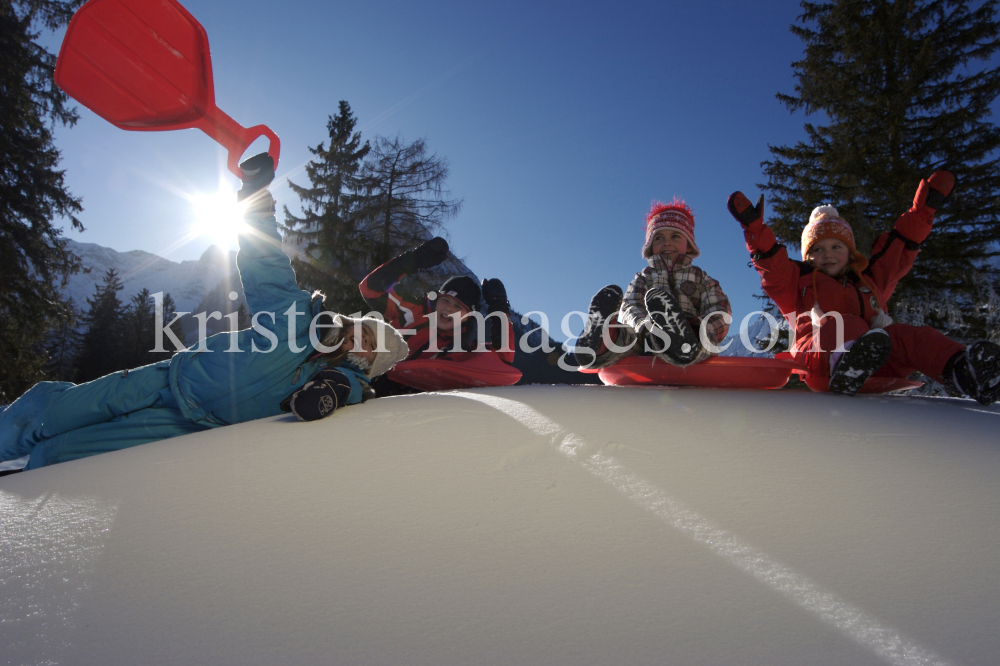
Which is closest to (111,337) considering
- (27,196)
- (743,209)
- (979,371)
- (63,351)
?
(63,351)

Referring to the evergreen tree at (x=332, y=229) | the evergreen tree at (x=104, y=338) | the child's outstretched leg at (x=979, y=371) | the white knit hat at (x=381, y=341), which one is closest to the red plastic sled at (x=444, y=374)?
the white knit hat at (x=381, y=341)

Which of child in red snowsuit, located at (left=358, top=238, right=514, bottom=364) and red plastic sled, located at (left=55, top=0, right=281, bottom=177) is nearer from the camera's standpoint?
red plastic sled, located at (left=55, top=0, right=281, bottom=177)

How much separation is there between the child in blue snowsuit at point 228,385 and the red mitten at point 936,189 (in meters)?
3.39

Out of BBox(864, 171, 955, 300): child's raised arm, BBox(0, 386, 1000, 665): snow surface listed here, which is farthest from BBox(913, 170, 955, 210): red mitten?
BBox(0, 386, 1000, 665): snow surface

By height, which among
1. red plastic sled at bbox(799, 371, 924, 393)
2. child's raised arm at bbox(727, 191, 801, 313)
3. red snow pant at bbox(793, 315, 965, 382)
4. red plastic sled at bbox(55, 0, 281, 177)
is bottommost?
red plastic sled at bbox(799, 371, 924, 393)

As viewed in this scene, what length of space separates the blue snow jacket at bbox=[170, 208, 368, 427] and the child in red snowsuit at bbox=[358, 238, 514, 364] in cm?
147

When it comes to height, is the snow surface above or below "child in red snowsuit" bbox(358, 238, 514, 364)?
below

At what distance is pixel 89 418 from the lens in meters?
1.98

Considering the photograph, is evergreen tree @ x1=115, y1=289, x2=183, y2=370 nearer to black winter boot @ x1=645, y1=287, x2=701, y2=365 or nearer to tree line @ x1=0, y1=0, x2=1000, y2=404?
tree line @ x1=0, y1=0, x2=1000, y2=404

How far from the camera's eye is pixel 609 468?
1.28 m

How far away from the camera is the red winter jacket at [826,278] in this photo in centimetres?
275

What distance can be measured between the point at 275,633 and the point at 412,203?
10020mm

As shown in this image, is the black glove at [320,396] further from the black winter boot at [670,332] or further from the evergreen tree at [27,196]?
the evergreen tree at [27,196]

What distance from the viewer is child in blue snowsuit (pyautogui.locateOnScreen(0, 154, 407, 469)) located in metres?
1.95
